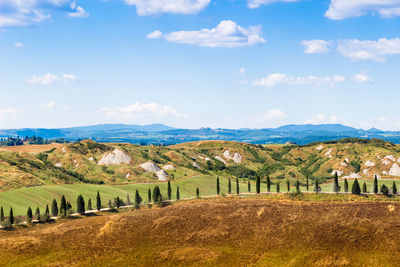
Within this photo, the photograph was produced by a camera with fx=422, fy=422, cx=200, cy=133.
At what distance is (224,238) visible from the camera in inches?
4001

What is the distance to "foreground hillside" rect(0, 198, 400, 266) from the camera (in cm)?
9094

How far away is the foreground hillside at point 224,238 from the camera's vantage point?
3580 inches

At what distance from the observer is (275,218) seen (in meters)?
111

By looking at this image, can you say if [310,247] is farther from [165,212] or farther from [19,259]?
[19,259]

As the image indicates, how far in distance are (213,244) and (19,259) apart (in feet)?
142

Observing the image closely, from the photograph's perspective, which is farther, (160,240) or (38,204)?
(38,204)

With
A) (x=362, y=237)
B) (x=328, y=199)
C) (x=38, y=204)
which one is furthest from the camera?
(x=38, y=204)

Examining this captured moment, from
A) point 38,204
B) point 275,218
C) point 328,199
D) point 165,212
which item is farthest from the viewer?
point 38,204

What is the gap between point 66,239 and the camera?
10356 cm

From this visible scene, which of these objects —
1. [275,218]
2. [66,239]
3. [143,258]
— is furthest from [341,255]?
[66,239]

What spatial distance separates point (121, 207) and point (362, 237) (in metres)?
89.1

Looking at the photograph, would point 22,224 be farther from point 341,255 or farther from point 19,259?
point 341,255

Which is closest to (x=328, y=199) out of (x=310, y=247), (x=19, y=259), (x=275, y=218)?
(x=275, y=218)

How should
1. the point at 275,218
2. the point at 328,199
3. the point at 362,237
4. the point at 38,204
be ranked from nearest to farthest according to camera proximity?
the point at 362,237
the point at 275,218
the point at 328,199
the point at 38,204
